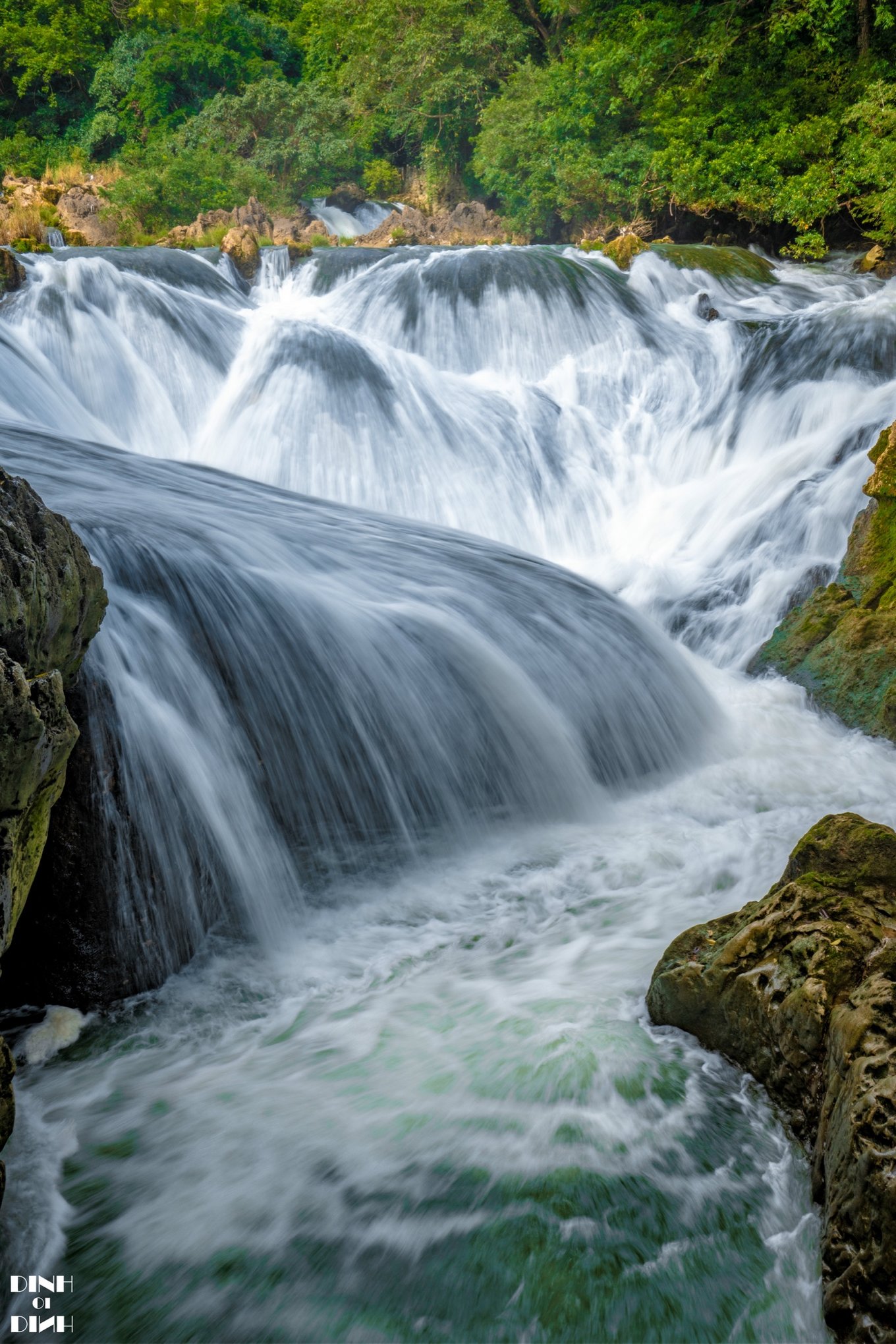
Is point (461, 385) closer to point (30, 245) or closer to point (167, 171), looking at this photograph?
point (30, 245)

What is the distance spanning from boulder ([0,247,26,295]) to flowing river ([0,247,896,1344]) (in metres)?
1.63

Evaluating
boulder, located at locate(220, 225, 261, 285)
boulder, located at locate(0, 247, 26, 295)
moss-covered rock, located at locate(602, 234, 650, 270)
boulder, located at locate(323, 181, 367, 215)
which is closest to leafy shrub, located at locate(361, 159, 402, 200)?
boulder, located at locate(323, 181, 367, 215)

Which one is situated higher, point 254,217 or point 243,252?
point 254,217

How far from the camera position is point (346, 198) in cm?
2325

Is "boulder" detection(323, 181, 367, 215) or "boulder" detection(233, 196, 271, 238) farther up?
"boulder" detection(323, 181, 367, 215)

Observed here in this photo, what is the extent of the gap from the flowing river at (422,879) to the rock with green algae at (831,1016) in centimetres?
9

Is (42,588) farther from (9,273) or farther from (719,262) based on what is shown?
(719,262)

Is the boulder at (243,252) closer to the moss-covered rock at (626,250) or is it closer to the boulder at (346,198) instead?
the moss-covered rock at (626,250)

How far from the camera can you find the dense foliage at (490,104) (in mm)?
14141

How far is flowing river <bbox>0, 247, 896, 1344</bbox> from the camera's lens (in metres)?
1.76

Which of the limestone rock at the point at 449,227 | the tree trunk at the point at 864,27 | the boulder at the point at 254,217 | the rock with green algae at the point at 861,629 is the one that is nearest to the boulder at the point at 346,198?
the limestone rock at the point at 449,227

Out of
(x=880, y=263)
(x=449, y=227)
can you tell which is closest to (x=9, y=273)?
(x=880, y=263)

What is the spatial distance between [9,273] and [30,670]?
387 inches

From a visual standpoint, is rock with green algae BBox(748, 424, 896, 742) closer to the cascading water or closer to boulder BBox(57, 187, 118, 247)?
boulder BBox(57, 187, 118, 247)
